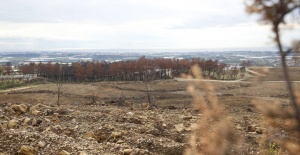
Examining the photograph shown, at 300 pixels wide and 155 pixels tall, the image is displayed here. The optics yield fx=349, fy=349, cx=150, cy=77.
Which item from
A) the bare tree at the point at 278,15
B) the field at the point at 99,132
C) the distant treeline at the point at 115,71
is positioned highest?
the bare tree at the point at 278,15

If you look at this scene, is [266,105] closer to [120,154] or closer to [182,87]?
[120,154]

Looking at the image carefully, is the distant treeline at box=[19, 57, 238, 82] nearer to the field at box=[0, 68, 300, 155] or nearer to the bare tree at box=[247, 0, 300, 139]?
the field at box=[0, 68, 300, 155]

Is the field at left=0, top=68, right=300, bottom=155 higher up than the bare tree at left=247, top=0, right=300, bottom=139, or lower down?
lower down

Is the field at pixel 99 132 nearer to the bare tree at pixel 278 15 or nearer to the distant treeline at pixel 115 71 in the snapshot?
the bare tree at pixel 278 15

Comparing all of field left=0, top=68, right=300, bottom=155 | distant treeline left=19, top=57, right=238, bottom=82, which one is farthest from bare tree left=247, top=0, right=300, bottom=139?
distant treeline left=19, top=57, right=238, bottom=82

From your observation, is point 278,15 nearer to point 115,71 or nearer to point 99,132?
point 99,132

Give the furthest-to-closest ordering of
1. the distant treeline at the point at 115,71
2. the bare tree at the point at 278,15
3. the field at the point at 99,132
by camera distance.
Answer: the distant treeline at the point at 115,71, the field at the point at 99,132, the bare tree at the point at 278,15

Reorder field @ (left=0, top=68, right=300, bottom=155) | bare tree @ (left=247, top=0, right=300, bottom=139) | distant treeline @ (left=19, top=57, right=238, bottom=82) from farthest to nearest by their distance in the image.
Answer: distant treeline @ (left=19, top=57, right=238, bottom=82) → field @ (left=0, top=68, right=300, bottom=155) → bare tree @ (left=247, top=0, right=300, bottom=139)

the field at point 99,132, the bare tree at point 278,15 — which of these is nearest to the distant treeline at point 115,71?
the field at point 99,132

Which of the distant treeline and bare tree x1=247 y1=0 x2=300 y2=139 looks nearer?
bare tree x1=247 y1=0 x2=300 y2=139

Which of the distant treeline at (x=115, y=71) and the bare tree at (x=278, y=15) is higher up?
the bare tree at (x=278, y=15)

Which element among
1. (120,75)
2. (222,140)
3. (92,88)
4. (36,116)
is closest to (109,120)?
(36,116)

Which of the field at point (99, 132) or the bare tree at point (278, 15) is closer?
the bare tree at point (278, 15)

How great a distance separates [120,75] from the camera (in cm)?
9306
